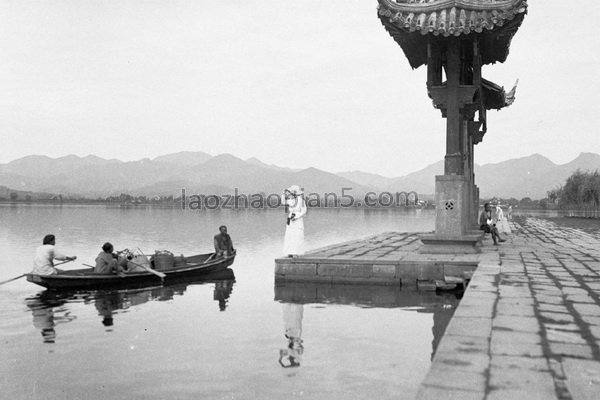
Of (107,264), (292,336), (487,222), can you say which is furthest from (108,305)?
(487,222)

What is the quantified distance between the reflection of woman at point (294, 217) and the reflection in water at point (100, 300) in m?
2.00

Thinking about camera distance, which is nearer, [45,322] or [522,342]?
[522,342]

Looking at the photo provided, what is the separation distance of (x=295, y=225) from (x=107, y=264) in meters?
4.70

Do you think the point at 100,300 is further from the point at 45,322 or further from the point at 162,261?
the point at 162,261

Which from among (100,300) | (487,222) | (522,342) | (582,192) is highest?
(582,192)

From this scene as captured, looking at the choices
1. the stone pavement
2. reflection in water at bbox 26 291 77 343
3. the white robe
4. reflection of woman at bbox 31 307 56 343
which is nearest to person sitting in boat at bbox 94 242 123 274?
reflection in water at bbox 26 291 77 343

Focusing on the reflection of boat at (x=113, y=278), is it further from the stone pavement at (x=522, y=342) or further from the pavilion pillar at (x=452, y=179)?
the stone pavement at (x=522, y=342)

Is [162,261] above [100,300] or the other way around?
above

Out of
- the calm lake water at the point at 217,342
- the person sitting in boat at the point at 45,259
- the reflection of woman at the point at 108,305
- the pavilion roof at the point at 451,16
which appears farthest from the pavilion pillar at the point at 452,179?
the person sitting in boat at the point at 45,259

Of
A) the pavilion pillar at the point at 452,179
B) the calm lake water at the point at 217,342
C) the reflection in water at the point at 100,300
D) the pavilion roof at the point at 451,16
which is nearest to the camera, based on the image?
the calm lake water at the point at 217,342

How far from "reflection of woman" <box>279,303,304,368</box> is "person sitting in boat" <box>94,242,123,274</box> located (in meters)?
4.70

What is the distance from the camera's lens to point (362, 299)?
11172mm

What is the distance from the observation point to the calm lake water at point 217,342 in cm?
620

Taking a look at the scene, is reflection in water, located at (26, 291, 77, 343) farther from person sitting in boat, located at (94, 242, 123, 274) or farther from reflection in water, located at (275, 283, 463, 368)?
reflection in water, located at (275, 283, 463, 368)
